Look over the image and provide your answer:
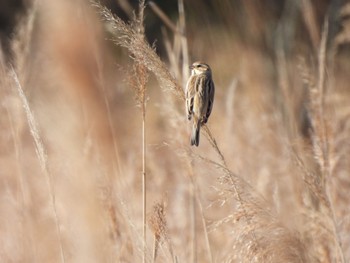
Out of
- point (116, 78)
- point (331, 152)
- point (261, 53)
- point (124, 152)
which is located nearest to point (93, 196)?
point (331, 152)

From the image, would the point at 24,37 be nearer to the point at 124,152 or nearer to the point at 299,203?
the point at 299,203

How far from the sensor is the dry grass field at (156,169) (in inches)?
76.9

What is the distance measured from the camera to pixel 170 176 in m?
5.48

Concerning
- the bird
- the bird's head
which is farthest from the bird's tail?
the bird's head

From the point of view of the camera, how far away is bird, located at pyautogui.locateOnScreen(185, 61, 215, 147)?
7.85ft

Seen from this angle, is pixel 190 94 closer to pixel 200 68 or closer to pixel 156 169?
pixel 200 68

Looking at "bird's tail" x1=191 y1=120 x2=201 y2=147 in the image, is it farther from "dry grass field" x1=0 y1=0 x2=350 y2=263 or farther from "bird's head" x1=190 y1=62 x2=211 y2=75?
"bird's head" x1=190 y1=62 x2=211 y2=75

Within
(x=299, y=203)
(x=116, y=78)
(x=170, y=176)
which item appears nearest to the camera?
(x=299, y=203)

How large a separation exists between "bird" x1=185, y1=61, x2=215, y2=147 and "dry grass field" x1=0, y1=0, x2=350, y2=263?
60 mm

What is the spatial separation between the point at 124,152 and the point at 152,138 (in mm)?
400

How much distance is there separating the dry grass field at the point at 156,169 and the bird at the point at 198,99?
6 cm

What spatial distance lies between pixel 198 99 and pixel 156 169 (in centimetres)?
94

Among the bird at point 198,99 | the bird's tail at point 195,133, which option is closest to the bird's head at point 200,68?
the bird at point 198,99

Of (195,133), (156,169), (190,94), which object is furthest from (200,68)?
(156,169)
